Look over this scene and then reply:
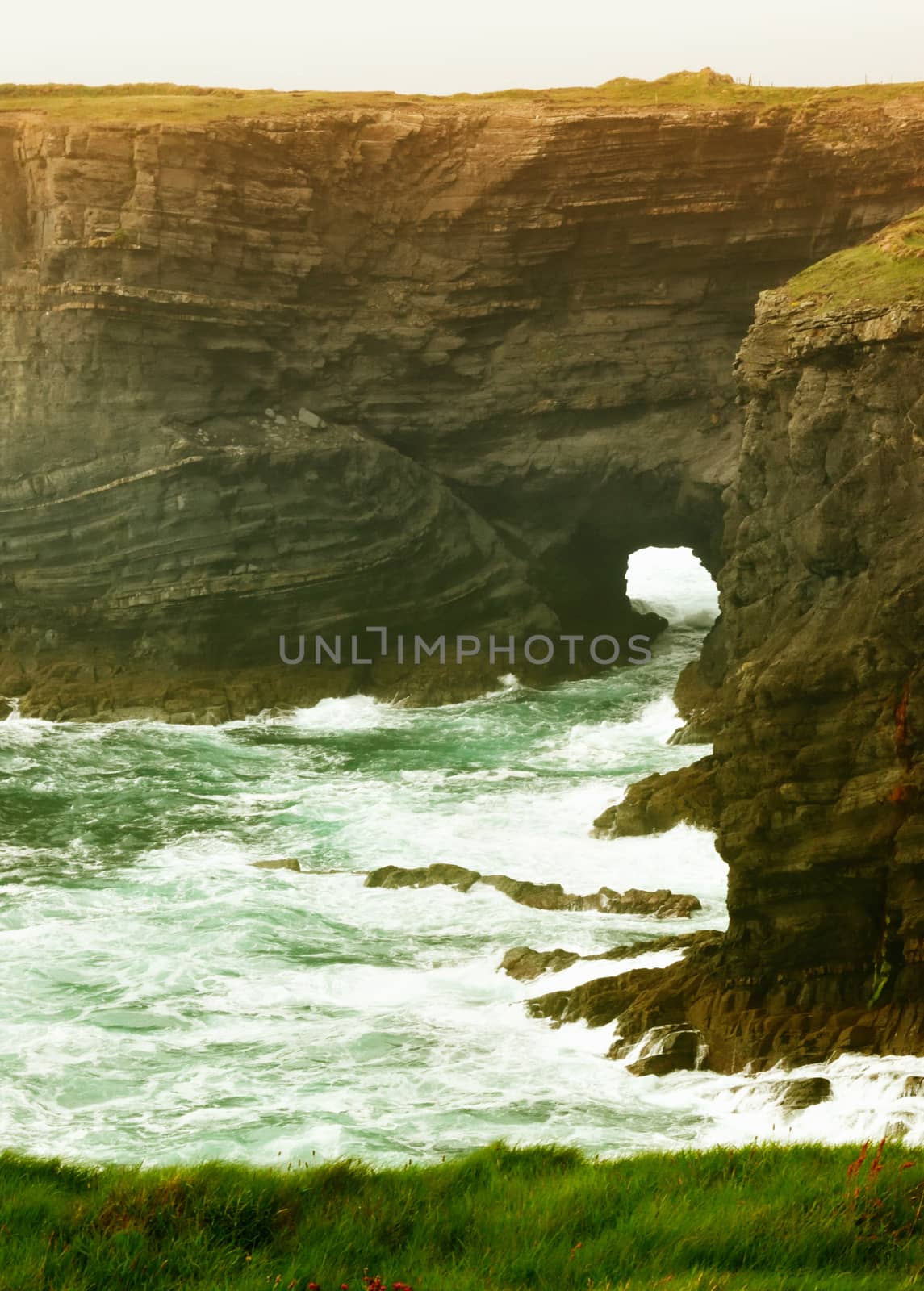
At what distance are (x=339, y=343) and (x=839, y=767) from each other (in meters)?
24.3

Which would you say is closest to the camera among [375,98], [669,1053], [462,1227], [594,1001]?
[462,1227]

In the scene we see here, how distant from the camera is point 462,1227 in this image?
8.40 meters

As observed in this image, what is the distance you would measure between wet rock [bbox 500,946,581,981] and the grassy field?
77.3 feet

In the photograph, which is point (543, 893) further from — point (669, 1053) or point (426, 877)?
point (669, 1053)

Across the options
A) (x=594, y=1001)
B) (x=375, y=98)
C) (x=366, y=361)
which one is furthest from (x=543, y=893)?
(x=375, y=98)

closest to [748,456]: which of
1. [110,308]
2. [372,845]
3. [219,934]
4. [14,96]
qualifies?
[372,845]

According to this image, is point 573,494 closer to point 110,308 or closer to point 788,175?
point 788,175

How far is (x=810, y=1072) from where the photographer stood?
14430 mm

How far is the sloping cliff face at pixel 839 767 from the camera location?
49.3 ft

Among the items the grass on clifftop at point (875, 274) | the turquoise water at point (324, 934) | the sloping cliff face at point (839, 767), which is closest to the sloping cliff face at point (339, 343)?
the turquoise water at point (324, 934)

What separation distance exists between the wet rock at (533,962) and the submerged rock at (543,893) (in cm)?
234

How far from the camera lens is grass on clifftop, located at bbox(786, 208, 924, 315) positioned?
781 inches

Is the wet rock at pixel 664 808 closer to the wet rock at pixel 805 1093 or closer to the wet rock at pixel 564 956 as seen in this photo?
the wet rock at pixel 564 956

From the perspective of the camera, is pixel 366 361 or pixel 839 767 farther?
pixel 366 361
